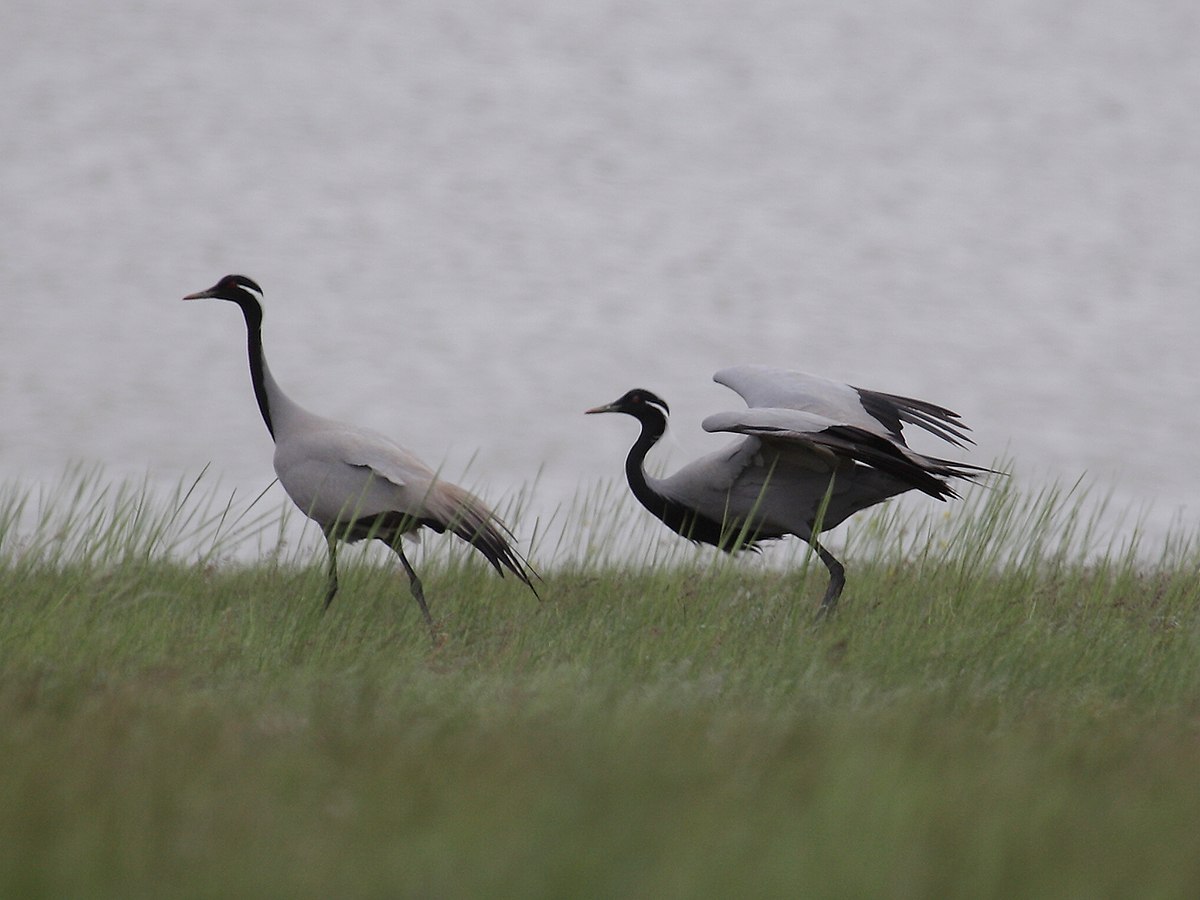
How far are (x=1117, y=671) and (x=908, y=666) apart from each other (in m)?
0.67

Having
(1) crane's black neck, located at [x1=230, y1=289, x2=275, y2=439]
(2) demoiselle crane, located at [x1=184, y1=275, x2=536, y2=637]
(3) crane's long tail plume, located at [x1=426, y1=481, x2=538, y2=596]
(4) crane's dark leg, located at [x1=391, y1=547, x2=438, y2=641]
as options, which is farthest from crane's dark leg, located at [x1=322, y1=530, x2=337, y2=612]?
(1) crane's black neck, located at [x1=230, y1=289, x2=275, y2=439]

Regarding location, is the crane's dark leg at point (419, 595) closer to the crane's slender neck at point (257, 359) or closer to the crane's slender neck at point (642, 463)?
the crane's slender neck at point (257, 359)

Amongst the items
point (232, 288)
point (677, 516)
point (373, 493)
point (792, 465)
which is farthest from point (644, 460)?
point (232, 288)

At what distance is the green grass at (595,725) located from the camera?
2494mm

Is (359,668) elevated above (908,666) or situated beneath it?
situated beneath

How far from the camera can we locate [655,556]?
576 centimetres

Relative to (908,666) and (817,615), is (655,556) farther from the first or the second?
(908,666)

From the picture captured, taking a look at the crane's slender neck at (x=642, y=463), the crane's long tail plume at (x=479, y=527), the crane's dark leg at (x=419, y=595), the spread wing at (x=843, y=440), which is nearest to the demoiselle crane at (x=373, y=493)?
the crane's long tail plume at (x=479, y=527)

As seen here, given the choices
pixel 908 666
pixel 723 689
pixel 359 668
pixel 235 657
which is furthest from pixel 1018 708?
pixel 235 657

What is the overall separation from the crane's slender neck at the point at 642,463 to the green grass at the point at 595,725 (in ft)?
0.97

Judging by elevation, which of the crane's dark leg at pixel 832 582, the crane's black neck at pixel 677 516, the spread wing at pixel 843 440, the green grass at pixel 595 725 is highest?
the spread wing at pixel 843 440

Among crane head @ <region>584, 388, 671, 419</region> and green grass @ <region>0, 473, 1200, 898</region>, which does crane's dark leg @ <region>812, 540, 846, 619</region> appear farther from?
crane head @ <region>584, 388, 671, 419</region>

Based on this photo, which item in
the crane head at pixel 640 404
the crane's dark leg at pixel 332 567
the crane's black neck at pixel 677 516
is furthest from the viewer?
the crane head at pixel 640 404

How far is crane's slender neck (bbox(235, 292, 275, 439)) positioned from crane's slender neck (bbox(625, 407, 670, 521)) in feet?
5.00
